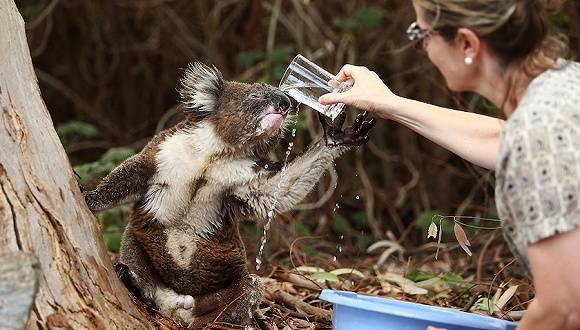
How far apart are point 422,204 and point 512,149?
6.00 metres

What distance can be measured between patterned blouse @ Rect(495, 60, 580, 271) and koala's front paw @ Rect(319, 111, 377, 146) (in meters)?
1.35

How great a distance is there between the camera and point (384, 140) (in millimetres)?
8836

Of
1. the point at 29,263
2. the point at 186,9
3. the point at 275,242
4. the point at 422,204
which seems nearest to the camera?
the point at 29,263

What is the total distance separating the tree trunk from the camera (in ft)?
9.49

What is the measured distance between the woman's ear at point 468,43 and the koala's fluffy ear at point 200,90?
181 cm

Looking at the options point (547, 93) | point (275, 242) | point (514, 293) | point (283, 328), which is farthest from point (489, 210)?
point (547, 93)

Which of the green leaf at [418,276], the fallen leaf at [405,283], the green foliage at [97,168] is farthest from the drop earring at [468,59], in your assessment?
the green foliage at [97,168]

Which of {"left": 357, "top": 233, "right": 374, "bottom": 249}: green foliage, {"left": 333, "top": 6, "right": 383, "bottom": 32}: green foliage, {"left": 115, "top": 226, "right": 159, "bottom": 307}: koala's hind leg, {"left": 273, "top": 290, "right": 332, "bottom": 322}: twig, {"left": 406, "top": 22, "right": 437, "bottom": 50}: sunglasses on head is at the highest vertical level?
{"left": 406, "top": 22, "right": 437, "bottom": 50}: sunglasses on head

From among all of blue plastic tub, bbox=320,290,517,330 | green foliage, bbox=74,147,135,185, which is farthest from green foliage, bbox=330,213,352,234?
blue plastic tub, bbox=320,290,517,330

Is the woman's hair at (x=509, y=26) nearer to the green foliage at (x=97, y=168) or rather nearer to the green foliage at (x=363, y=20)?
the green foliage at (x=97, y=168)

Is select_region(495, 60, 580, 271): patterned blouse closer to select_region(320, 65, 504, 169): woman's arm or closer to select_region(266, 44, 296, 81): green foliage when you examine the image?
select_region(320, 65, 504, 169): woman's arm

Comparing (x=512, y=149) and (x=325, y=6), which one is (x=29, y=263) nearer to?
(x=512, y=149)

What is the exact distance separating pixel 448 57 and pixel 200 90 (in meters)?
1.74

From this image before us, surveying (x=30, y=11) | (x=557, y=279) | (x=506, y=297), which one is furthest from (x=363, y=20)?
(x=557, y=279)
